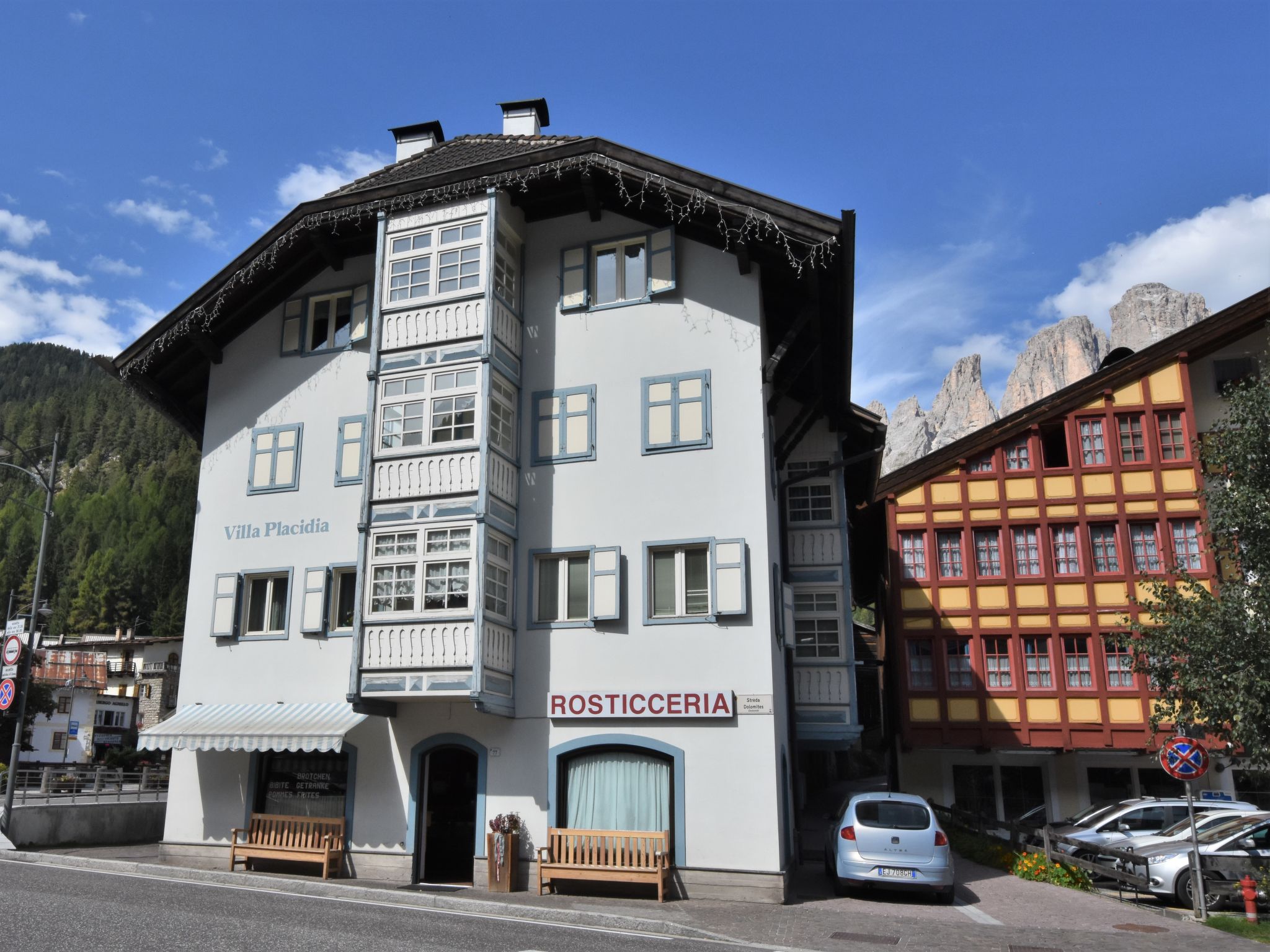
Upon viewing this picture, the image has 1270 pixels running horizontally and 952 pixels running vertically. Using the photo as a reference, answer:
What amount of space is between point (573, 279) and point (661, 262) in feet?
5.98

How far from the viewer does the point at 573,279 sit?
65.9ft

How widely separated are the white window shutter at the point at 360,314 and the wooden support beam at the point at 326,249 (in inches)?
27.5

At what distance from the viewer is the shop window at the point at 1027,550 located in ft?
92.4

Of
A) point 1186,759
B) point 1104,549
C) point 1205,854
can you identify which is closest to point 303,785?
point 1186,759

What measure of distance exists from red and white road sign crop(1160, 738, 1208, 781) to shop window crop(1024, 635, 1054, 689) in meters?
11.8

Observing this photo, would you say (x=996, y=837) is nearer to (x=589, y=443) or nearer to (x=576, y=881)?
(x=576, y=881)

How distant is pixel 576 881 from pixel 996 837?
416 inches

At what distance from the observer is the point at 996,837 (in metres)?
22.5

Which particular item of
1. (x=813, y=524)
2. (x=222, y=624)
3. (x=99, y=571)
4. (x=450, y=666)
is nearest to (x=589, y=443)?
(x=450, y=666)

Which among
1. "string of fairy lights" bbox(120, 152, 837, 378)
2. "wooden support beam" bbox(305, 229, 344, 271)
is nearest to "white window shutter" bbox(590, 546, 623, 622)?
"string of fairy lights" bbox(120, 152, 837, 378)

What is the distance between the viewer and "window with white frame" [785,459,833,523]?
76.8 feet

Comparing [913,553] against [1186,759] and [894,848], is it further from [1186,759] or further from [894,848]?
[894,848]

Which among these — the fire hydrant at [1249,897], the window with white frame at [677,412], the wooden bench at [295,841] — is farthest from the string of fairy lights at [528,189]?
the fire hydrant at [1249,897]

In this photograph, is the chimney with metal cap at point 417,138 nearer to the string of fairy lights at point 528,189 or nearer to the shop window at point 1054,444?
the string of fairy lights at point 528,189
